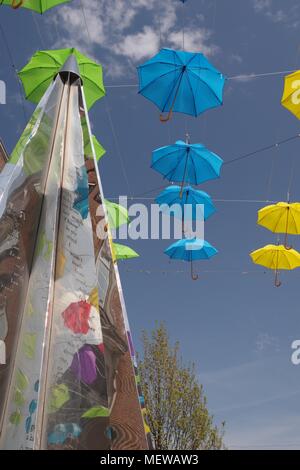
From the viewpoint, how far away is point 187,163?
1265 centimetres

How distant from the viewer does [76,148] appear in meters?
2.94

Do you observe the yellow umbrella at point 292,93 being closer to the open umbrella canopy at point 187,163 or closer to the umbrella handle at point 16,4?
the open umbrella canopy at point 187,163

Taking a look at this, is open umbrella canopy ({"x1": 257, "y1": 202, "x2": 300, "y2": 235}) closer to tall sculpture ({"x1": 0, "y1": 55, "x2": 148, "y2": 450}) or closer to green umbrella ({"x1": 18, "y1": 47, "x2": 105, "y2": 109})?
green umbrella ({"x1": 18, "y1": 47, "x2": 105, "y2": 109})

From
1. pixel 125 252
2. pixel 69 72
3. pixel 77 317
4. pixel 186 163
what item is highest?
pixel 186 163

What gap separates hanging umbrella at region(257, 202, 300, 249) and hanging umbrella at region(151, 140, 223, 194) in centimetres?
224

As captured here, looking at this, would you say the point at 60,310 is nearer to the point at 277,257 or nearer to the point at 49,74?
the point at 49,74

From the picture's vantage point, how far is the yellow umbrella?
385 inches

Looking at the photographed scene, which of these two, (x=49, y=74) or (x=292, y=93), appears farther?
(x=49, y=74)

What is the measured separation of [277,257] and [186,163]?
5073 mm

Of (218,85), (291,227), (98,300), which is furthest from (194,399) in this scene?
(98,300)

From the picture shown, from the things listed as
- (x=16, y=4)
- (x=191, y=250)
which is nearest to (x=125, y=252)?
(x=191, y=250)

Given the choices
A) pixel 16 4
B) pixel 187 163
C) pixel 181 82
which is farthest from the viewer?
pixel 187 163

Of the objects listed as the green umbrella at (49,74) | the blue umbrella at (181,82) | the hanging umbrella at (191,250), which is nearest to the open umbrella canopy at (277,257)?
the hanging umbrella at (191,250)
